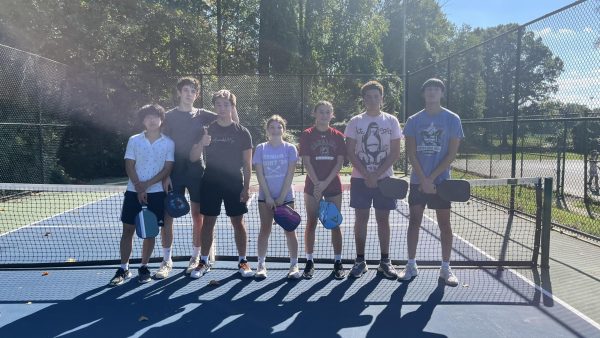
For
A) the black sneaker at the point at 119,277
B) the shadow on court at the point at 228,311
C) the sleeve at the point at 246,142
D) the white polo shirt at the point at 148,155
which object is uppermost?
the sleeve at the point at 246,142

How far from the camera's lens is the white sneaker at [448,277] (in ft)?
14.7

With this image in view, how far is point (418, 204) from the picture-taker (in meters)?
4.53

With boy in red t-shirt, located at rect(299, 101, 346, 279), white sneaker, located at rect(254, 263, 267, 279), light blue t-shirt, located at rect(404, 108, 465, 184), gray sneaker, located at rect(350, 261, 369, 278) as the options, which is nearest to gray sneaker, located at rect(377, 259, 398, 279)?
gray sneaker, located at rect(350, 261, 369, 278)

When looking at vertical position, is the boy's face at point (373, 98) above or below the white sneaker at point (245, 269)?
above

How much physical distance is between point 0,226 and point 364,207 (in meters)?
6.02

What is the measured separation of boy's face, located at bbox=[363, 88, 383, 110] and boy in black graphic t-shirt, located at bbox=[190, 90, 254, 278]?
50.4 inches

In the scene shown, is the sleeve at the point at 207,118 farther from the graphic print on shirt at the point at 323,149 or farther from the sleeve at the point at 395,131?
the sleeve at the point at 395,131

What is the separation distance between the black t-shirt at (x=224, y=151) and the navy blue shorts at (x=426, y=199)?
1.75 m

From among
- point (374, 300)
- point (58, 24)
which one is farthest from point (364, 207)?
point (58, 24)

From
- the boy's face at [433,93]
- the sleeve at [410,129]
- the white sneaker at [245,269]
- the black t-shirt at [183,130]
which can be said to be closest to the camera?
the boy's face at [433,93]

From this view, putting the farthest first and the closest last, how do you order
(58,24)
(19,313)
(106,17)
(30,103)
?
(106,17) → (58,24) → (30,103) → (19,313)

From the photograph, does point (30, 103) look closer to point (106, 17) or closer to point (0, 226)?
point (0, 226)

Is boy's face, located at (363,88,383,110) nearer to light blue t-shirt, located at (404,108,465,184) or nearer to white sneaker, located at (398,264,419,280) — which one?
light blue t-shirt, located at (404,108,465,184)

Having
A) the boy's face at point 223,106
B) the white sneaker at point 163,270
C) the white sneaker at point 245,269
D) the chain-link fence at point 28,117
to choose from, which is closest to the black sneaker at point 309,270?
the white sneaker at point 245,269
